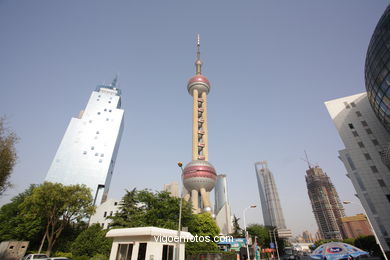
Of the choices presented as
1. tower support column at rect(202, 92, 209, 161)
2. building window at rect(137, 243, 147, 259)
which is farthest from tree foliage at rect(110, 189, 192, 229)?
tower support column at rect(202, 92, 209, 161)

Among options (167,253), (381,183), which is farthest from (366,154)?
(167,253)

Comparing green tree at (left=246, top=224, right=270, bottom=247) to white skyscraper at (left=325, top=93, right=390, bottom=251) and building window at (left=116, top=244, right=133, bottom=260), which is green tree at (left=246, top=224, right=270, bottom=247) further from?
building window at (left=116, top=244, right=133, bottom=260)

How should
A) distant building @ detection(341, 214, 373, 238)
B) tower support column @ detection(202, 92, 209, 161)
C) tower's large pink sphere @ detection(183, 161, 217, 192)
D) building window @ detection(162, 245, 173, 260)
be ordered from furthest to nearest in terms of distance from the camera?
distant building @ detection(341, 214, 373, 238) → tower support column @ detection(202, 92, 209, 161) → tower's large pink sphere @ detection(183, 161, 217, 192) → building window @ detection(162, 245, 173, 260)

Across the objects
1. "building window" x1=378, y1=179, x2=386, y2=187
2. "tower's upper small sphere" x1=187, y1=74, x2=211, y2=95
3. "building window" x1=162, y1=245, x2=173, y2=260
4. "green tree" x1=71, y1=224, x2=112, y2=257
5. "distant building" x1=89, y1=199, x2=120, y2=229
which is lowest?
"building window" x1=162, y1=245, x2=173, y2=260

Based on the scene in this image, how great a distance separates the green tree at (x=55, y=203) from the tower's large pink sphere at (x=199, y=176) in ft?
116

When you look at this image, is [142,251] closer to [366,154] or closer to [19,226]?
[19,226]

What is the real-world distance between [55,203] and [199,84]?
2799 inches

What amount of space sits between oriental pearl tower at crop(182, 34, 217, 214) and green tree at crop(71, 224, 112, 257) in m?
30.3

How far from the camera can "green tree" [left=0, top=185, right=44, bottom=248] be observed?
3838 cm

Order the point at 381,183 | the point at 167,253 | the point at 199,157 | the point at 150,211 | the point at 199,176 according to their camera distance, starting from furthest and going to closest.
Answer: the point at 199,157
the point at 199,176
the point at 381,183
the point at 150,211
the point at 167,253

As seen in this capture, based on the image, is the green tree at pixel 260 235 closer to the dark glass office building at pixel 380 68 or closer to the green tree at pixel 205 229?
the green tree at pixel 205 229

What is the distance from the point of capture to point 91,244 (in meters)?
34.1

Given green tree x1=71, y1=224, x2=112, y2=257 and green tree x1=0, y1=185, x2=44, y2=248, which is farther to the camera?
green tree x1=0, y1=185, x2=44, y2=248

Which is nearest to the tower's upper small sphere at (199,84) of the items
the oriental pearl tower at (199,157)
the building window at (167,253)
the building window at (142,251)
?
the oriental pearl tower at (199,157)
